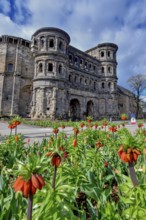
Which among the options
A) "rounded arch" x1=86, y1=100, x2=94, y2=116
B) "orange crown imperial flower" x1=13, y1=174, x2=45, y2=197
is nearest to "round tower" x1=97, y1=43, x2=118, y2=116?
"rounded arch" x1=86, y1=100, x2=94, y2=116

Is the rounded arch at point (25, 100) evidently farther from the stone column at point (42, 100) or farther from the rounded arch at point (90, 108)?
the rounded arch at point (90, 108)

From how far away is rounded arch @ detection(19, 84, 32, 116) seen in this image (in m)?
31.4

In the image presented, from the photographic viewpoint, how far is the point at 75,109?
3594 cm

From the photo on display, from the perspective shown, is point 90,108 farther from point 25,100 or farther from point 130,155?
point 130,155

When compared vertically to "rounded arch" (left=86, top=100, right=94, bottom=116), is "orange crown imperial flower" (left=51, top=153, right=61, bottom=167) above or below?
below

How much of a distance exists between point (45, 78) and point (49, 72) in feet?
5.23

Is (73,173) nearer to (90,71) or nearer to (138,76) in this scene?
(90,71)

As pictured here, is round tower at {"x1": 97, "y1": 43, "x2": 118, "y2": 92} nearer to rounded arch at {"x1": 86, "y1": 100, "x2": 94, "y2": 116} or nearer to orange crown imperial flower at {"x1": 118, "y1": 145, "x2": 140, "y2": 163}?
rounded arch at {"x1": 86, "y1": 100, "x2": 94, "y2": 116}

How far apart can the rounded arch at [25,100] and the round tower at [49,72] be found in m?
3.85

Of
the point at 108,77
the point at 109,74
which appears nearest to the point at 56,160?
the point at 108,77

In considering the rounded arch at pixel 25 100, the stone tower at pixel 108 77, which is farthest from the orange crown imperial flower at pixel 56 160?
the stone tower at pixel 108 77

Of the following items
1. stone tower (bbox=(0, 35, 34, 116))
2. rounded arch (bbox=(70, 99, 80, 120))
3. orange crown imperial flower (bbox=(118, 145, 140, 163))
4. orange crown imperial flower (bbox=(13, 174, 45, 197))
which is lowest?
orange crown imperial flower (bbox=(13, 174, 45, 197))

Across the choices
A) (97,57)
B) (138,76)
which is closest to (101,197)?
(97,57)

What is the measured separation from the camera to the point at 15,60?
31547mm
